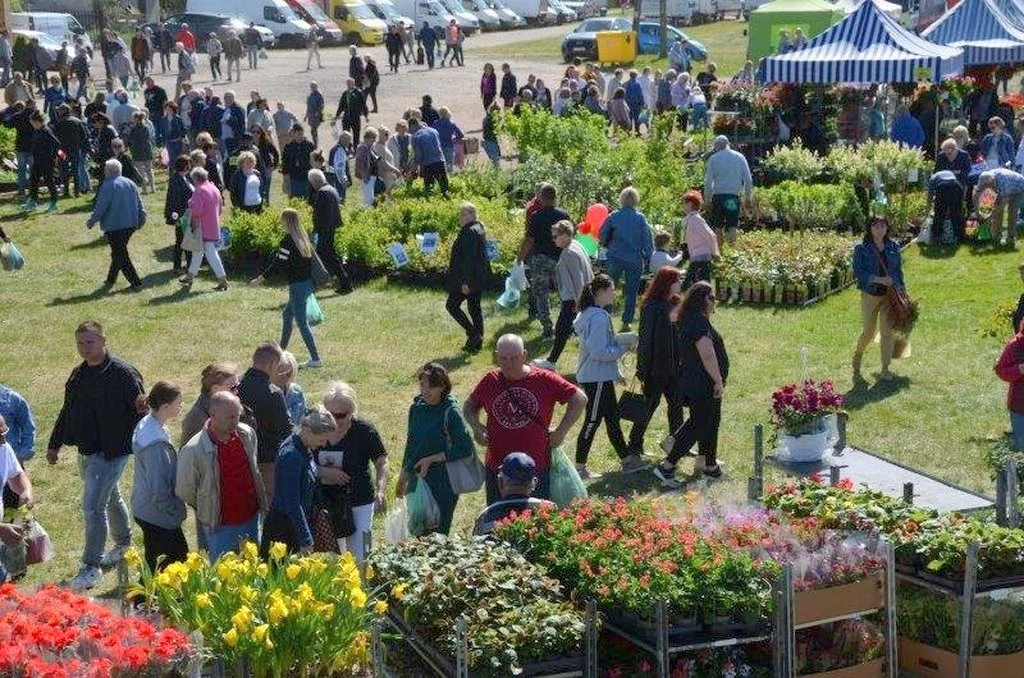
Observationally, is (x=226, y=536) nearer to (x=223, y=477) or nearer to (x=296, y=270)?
(x=223, y=477)

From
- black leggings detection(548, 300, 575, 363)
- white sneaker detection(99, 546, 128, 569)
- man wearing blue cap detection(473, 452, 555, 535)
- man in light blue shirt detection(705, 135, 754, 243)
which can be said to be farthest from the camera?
man in light blue shirt detection(705, 135, 754, 243)

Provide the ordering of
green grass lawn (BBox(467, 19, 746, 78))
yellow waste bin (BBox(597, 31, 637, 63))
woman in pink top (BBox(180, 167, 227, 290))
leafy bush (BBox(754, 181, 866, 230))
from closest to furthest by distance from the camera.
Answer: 1. woman in pink top (BBox(180, 167, 227, 290))
2. leafy bush (BBox(754, 181, 866, 230))
3. yellow waste bin (BBox(597, 31, 637, 63))
4. green grass lawn (BBox(467, 19, 746, 78))

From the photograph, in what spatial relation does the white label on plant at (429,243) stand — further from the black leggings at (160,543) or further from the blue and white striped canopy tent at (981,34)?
the blue and white striped canopy tent at (981,34)

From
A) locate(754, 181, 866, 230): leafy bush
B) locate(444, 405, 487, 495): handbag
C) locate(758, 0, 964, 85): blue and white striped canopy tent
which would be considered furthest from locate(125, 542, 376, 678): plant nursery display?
locate(758, 0, 964, 85): blue and white striped canopy tent

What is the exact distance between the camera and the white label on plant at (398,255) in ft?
62.5

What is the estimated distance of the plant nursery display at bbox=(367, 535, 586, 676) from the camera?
6762 mm

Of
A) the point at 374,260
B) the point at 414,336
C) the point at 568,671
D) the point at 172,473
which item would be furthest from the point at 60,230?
the point at 568,671

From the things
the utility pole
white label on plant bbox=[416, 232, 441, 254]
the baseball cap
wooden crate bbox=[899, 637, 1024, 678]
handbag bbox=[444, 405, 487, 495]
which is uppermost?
the utility pole

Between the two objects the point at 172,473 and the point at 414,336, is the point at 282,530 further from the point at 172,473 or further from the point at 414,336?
the point at 414,336

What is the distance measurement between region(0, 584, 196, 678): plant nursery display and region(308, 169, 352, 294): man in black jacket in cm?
1138

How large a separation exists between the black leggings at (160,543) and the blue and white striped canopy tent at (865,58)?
59.4 ft

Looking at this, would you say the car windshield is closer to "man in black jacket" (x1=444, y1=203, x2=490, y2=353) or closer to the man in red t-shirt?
"man in black jacket" (x1=444, y1=203, x2=490, y2=353)

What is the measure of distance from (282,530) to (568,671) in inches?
79.9

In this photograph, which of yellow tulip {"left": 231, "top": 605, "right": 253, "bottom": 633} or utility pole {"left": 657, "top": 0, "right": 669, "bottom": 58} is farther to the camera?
utility pole {"left": 657, "top": 0, "right": 669, "bottom": 58}
